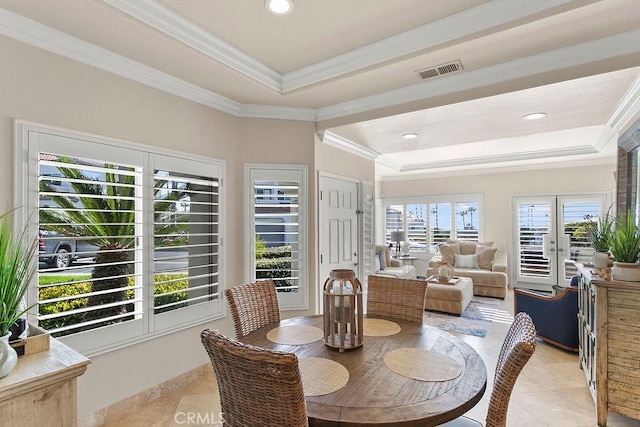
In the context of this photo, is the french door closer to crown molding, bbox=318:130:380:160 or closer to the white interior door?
crown molding, bbox=318:130:380:160

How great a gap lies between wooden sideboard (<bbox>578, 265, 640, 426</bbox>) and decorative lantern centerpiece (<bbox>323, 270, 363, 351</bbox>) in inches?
71.3

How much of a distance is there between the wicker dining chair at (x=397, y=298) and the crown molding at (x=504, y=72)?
163cm

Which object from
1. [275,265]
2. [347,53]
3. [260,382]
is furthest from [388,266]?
[260,382]

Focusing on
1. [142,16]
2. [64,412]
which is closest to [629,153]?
[142,16]

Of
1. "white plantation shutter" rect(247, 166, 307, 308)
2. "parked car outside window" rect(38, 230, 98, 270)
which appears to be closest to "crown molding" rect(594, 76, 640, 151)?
"white plantation shutter" rect(247, 166, 307, 308)

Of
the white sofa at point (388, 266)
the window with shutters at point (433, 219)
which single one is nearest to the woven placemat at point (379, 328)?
the white sofa at point (388, 266)

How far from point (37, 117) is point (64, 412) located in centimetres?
174

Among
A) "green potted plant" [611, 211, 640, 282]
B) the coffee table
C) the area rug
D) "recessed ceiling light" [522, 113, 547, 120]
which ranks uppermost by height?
"recessed ceiling light" [522, 113, 547, 120]

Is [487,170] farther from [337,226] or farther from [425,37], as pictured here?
[425,37]

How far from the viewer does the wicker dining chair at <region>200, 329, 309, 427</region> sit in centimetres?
101

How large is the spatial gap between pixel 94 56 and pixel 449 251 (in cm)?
673

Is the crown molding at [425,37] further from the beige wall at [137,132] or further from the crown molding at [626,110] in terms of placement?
the crown molding at [626,110]

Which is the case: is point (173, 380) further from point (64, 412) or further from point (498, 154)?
point (498, 154)

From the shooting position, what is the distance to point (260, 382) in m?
1.05
